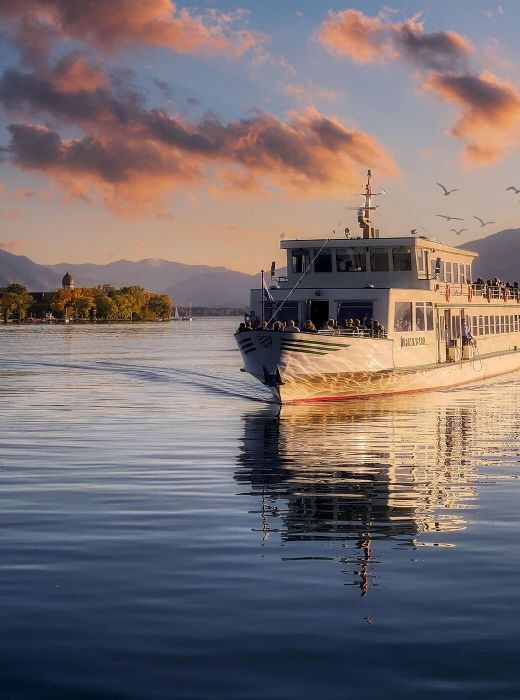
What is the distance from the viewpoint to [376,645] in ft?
32.8

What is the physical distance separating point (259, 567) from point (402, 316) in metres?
34.3

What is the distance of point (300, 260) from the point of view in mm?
50312

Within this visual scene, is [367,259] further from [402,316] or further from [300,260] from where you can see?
[402,316]

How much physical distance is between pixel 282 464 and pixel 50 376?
149 feet

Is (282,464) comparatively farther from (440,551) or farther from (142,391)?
(142,391)

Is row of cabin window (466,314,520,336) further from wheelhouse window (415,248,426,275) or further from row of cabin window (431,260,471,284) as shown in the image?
wheelhouse window (415,248,426,275)

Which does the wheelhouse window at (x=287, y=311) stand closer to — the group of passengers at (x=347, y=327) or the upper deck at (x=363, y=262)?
the group of passengers at (x=347, y=327)

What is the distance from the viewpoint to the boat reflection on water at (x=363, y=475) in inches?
607

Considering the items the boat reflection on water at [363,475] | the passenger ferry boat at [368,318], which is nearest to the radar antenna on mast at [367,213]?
the passenger ferry boat at [368,318]

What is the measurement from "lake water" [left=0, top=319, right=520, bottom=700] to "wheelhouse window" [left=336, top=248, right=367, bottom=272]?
20.8m

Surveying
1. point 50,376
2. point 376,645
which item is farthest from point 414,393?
point 376,645

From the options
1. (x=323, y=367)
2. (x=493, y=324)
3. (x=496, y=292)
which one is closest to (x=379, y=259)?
(x=323, y=367)

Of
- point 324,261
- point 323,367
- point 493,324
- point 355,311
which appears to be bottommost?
point 323,367

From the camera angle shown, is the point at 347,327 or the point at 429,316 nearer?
the point at 347,327
